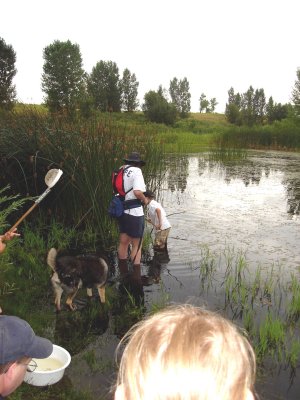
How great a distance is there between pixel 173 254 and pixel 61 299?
3081 mm

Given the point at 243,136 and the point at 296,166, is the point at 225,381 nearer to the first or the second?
the point at 296,166

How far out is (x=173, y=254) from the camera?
8.41 meters

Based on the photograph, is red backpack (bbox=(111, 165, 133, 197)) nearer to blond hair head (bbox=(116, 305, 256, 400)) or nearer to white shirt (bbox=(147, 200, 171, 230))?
white shirt (bbox=(147, 200, 171, 230))

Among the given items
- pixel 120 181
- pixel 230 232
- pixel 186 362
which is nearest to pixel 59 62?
pixel 230 232

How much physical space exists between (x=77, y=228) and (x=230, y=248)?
342cm

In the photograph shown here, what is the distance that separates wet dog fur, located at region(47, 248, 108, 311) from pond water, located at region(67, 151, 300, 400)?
2.79 ft

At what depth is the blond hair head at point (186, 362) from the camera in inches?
43.3

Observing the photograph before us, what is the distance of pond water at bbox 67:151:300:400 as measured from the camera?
570cm

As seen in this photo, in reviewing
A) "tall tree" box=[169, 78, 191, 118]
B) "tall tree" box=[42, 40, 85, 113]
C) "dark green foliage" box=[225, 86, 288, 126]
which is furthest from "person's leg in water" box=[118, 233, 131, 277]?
"tall tree" box=[169, 78, 191, 118]

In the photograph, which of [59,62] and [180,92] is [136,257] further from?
[180,92]

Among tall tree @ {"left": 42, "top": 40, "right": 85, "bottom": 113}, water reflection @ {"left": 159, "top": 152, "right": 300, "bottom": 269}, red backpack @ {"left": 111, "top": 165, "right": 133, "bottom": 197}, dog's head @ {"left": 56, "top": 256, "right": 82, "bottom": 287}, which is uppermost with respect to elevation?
tall tree @ {"left": 42, "top": 40, "right": 85, "bottom": 113}

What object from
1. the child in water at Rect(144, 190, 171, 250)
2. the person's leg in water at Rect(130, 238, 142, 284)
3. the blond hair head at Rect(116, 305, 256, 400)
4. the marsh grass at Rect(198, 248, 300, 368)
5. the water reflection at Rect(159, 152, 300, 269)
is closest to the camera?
the blond hair head at Rect(116, 305, 256, 400)

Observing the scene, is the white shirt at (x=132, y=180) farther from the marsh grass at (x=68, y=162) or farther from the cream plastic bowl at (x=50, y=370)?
the cream plastic bowl at (x=50, y=370)

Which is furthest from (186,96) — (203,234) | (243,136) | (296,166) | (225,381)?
(225,381)
